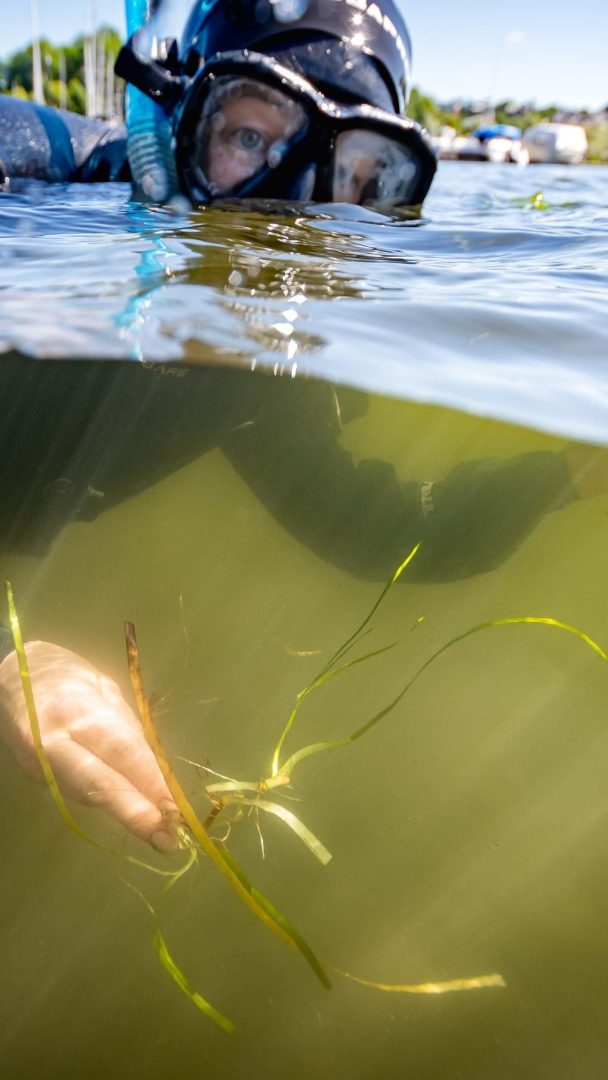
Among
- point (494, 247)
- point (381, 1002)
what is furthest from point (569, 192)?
point (381, 1002)

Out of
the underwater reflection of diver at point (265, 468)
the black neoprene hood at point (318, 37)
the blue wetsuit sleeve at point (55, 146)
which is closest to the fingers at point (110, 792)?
the underwater reflection of diver at point (265, 468)

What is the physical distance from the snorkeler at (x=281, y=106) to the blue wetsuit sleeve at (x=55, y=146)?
1.45 metres

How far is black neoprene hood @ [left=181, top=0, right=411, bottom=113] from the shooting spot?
4523mm

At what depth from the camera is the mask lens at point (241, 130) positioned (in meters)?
4.16

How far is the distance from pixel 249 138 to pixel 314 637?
11.7ft

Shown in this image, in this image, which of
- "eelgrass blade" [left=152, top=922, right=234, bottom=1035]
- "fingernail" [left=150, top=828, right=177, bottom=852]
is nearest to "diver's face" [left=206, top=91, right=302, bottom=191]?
"fingernail" [left=150, top=828, right=177, bottom=852]

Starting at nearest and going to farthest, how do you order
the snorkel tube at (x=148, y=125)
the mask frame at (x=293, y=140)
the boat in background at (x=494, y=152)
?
the mask frame at (x=293, y=140), the snorkel tube at (x=148, y=125), the boat in background at (x=494, y=152)

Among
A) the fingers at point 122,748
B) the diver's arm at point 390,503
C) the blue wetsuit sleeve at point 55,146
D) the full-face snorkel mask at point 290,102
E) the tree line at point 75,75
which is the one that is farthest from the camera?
the tree line at point 75,75

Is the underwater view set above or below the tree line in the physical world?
below

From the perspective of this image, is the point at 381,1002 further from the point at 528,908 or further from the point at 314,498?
the point at 314,498

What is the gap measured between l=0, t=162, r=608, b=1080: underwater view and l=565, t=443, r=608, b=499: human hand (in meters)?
0.01

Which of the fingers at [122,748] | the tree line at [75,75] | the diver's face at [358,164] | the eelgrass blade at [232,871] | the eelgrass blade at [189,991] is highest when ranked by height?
the tree line at [75,75]

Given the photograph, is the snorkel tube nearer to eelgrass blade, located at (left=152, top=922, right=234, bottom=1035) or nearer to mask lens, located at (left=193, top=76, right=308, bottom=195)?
mask lens, located at (left=193, top=76, right=308, bottom=195)

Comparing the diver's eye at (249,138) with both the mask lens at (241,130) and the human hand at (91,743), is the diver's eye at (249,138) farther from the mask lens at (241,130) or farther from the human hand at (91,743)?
the human hand at (91,743)
